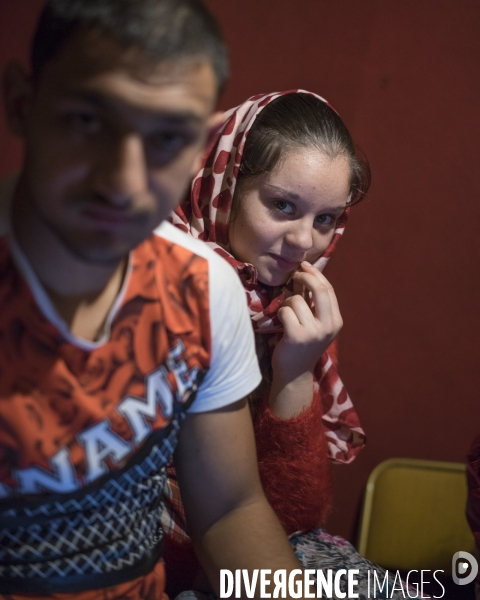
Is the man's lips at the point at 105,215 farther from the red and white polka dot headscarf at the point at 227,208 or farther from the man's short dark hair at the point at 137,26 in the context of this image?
the red and white polka dot headscarf at the point at 227,208

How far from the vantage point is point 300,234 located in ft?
4.12

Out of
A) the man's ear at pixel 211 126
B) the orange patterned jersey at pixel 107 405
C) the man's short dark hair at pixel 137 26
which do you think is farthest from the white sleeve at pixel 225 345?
the man's short dark hair at pixel 137 26

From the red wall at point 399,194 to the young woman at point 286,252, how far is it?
392 millimetres

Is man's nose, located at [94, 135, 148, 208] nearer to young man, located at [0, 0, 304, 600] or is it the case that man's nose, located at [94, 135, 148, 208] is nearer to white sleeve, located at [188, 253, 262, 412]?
young man, located at [0, 0, 304, 600]

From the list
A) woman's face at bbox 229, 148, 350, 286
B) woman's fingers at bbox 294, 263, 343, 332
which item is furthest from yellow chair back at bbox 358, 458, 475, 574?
woman's face at bbox 229, 148, 350, 286

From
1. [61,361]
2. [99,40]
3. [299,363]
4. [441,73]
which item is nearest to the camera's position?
[99,40]

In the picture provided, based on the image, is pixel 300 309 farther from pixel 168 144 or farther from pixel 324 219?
pixel 168 144

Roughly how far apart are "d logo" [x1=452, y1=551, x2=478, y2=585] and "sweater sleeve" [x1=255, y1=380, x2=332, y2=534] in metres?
0.55

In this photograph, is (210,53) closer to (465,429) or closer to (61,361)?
(61,361)

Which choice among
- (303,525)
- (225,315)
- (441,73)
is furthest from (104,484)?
(441,73)

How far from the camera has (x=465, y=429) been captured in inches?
79.0

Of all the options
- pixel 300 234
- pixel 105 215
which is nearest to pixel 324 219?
pixel 300 234

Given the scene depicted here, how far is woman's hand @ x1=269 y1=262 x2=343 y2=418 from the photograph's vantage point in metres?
1.30

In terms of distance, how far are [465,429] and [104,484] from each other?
4.70 feet
